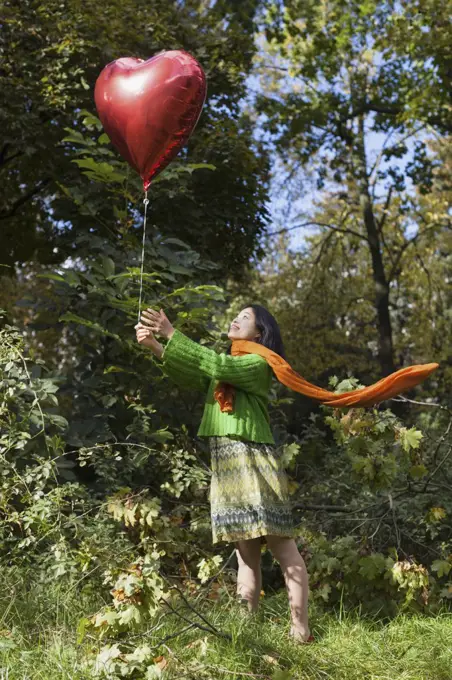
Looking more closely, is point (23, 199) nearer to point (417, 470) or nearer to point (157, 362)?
A: point (157, 362)

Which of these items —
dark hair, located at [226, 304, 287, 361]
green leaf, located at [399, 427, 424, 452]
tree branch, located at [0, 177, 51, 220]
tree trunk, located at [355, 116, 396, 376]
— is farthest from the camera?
tree trunk, located at [355, 116, 396, 376]

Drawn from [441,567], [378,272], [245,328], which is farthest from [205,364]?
[378,272]

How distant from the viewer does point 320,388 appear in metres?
3.63

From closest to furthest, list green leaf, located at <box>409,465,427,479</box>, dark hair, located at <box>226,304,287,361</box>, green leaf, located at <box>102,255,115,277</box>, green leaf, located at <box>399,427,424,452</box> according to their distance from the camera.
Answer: dark hair, located at <box>226,304,287,361</box> < green leaf, located at <box>399,427,424,452</box> < green leaf, located at <box>409,465,427,479</box> < green leaf, located at <box>102,255,115,277</box>

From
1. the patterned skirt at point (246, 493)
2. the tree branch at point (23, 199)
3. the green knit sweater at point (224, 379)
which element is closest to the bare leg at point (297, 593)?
the patterned skirt at point (246, 493)

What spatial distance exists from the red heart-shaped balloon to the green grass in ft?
6.35

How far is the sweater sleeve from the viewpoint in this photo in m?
3.36

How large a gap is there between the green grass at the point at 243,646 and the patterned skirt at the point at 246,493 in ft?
1.20

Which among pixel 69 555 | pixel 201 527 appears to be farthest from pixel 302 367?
pixel 69 555

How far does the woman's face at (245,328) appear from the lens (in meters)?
3.72

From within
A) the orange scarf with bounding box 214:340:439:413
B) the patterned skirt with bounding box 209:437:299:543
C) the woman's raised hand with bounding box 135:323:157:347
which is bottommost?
the patterned skirt with bounding box 209:437:299:543

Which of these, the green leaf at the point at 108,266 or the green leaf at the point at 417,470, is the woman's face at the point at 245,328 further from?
the green leaf at the point at 417,470

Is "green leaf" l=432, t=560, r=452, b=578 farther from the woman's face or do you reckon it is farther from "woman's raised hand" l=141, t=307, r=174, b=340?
"woman's raised hand" l=141, t=307, r=174, b=340

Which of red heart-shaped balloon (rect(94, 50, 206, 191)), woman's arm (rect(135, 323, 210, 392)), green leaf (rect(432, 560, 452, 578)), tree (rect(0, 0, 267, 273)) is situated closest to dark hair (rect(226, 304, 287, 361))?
woman's arm (rect(135, 323, 210, 392))
